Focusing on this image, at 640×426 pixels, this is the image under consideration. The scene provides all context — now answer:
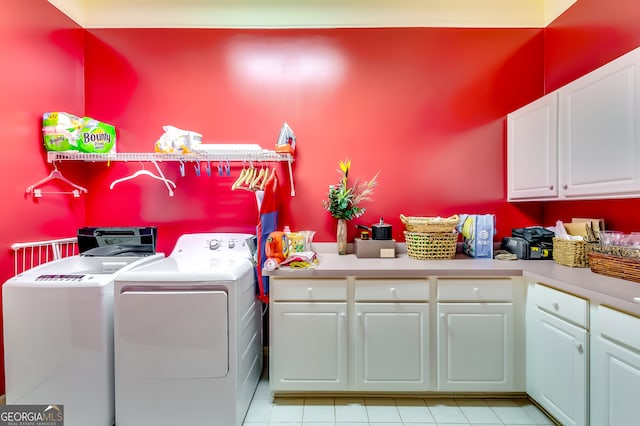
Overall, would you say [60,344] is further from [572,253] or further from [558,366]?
[572,253]

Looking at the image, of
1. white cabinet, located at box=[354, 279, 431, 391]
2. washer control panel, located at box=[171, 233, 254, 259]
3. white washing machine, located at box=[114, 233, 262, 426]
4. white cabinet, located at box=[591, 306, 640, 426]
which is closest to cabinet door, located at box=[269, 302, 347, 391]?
white cabinet, located at box=[354, 279, 431, 391]

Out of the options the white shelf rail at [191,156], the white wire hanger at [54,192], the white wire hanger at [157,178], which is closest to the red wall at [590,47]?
the white shelf rail at [191,156]

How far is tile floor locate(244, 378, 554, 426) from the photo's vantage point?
64.9 inches

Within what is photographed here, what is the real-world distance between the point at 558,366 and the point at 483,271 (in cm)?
56

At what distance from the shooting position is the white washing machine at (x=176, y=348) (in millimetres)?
1462

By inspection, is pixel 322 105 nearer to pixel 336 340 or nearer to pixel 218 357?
pixel 336 340

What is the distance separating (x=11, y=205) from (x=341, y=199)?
2061mm

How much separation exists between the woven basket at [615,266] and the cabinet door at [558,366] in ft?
1.21

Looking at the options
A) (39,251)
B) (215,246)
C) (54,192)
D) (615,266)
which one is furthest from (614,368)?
(54,192)

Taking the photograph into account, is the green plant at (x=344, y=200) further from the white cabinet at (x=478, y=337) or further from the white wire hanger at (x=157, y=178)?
the white wire hanger at (x=157, y=178)

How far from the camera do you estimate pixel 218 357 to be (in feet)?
4.88

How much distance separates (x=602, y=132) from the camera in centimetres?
155

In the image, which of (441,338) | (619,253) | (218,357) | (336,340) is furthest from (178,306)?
(619,253)

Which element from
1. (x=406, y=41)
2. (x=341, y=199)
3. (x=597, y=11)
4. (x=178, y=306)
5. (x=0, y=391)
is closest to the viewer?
(x=178, y=306)
